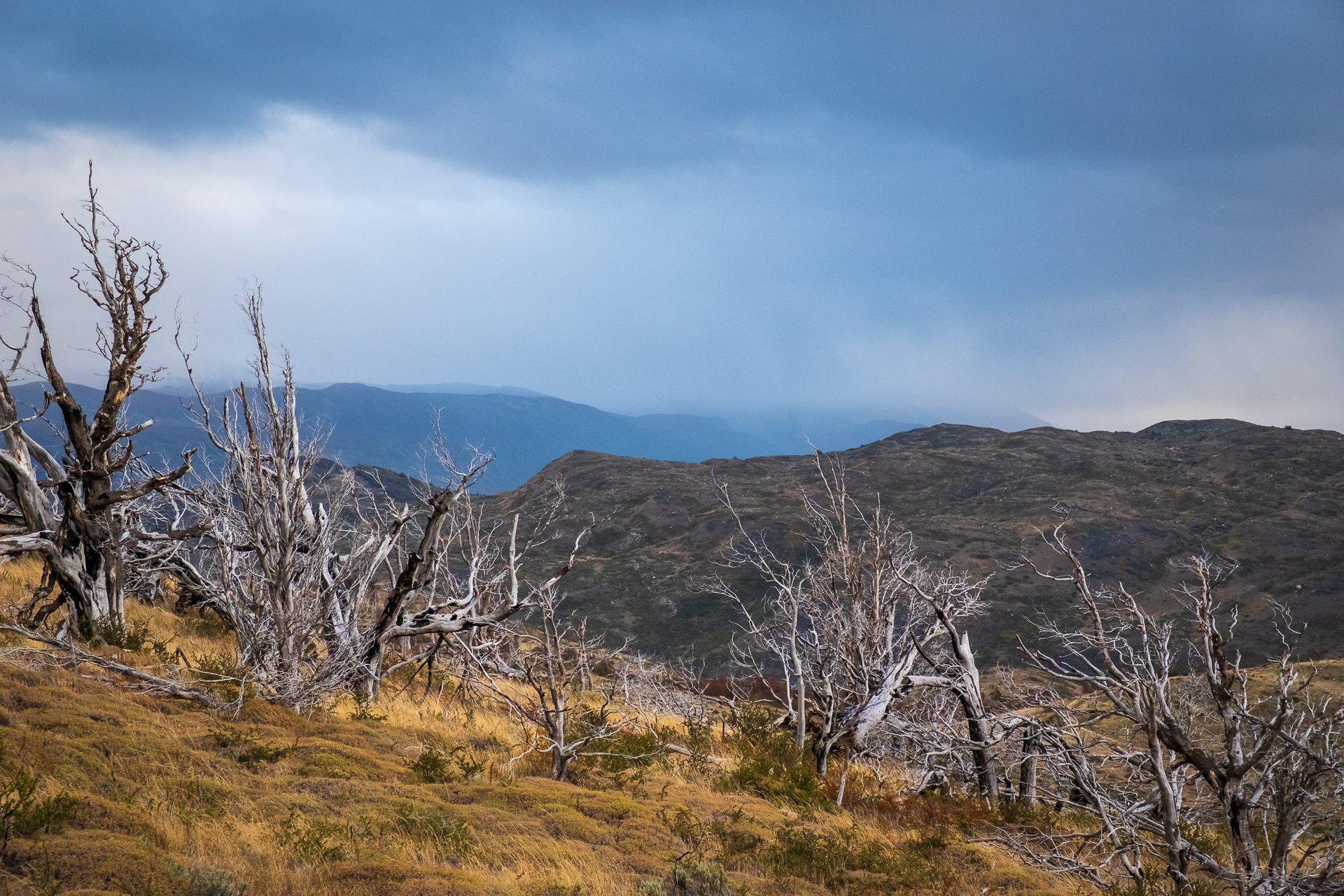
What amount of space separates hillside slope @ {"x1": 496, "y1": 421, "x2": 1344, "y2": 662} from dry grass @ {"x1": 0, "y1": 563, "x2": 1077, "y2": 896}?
129ft

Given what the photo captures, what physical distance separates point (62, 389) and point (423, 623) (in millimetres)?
6385

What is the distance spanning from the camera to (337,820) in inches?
269

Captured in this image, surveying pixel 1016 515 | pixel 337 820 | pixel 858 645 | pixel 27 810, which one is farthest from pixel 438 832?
pixel 1016 515

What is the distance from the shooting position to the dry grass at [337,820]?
5367mm

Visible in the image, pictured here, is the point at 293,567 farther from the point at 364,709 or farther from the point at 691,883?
the point at 691,883

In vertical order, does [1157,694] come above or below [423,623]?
above

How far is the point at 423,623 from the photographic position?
1353 cm

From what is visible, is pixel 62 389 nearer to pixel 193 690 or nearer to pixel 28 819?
pixel 193 690

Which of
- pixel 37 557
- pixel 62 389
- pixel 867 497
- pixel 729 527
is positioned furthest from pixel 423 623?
pixel 867 497

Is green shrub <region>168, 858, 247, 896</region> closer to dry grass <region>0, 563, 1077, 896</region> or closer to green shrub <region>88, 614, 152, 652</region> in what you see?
dry grass <region>0, 563, 1077, 896</region>

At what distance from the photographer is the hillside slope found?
6194 centimetres

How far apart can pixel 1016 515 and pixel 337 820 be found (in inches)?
3365

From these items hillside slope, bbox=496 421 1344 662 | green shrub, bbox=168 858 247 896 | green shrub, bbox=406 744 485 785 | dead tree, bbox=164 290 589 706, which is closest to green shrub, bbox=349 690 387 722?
dead tree, bbox=164 290 589 706

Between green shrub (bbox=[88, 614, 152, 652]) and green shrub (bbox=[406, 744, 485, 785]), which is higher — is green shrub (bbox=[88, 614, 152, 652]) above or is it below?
above
